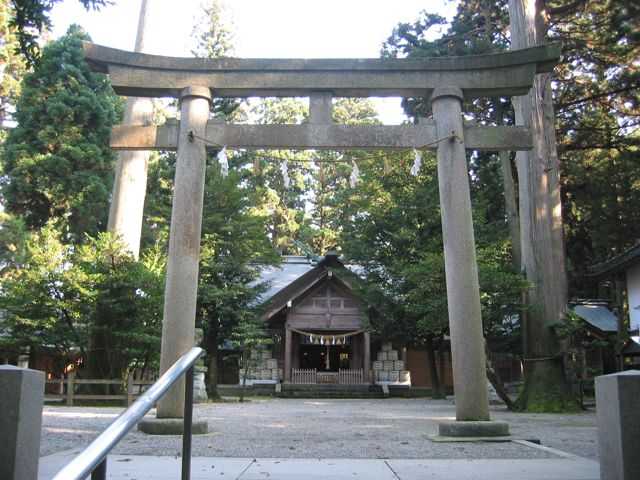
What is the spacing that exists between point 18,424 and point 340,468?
2838mm

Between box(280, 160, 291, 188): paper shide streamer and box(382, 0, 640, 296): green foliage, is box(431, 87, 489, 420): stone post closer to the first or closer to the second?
box(280, 160, 291, 188): paper shide streamer

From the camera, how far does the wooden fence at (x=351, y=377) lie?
25.2 metres

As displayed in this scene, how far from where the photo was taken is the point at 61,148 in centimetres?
2286

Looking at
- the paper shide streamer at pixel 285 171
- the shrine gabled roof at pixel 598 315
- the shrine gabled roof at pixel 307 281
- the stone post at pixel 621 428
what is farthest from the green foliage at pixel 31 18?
the shrine gabled roof at pixel 598 315

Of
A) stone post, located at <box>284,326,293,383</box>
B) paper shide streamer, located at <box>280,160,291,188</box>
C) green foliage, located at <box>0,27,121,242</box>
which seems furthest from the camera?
stone post, located at <box>284,326,293,383</box>

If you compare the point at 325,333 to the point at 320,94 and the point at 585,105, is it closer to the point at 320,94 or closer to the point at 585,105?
the point at 585,105

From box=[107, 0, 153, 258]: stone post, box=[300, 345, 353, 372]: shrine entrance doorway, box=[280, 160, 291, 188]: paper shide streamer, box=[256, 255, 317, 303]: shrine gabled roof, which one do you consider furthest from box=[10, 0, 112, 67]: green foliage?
box=[300, 345, 353, 372]: shrine entrance doorway

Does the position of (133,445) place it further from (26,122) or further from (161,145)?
(26,122)

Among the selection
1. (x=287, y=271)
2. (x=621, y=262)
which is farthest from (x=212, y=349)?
(x=621, y=262)

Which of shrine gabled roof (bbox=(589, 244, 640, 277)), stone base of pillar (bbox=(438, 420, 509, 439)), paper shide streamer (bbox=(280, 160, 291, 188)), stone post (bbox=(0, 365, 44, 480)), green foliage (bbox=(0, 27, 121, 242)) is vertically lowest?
stone base of pillar (bbox=(438, 420, 509, 439))

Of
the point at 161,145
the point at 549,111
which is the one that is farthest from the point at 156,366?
the point at 549,111

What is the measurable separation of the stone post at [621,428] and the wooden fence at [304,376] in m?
22.0

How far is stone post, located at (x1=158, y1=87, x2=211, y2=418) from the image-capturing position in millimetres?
7855

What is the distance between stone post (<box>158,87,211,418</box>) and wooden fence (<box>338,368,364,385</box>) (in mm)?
17789
